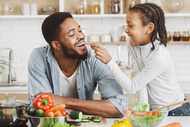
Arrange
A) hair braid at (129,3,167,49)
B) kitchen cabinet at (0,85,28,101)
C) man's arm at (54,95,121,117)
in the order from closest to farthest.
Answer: man's arm at (54,95,121,117) → hair braid at (129,3,167,49) → kitchen cabinet at (0,85,28,101)

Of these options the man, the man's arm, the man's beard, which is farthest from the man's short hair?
the man's arm

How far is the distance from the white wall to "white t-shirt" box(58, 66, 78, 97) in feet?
6.86

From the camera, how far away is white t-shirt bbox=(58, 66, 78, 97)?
107 inches

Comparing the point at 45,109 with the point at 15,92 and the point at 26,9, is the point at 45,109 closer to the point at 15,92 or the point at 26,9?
the point at 15,92

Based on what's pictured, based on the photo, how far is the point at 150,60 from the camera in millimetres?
2906

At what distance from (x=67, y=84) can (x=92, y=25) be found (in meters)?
2.13

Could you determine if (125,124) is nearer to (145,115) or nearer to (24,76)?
(145,115)

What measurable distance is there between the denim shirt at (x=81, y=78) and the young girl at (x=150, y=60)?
0.22 feet

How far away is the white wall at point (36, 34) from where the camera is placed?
4.77 meters

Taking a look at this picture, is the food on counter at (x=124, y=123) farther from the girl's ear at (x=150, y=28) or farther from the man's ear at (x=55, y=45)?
the girl's ear at (x=150, y=28)

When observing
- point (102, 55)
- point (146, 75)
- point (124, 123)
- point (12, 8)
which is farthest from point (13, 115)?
point (12, 8)

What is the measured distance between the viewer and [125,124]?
6.40ft

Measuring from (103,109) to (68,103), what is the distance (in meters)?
0.21

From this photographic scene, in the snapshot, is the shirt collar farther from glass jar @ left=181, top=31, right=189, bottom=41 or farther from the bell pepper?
glass jar @ left=181, top=31, right=189, bottom=41
